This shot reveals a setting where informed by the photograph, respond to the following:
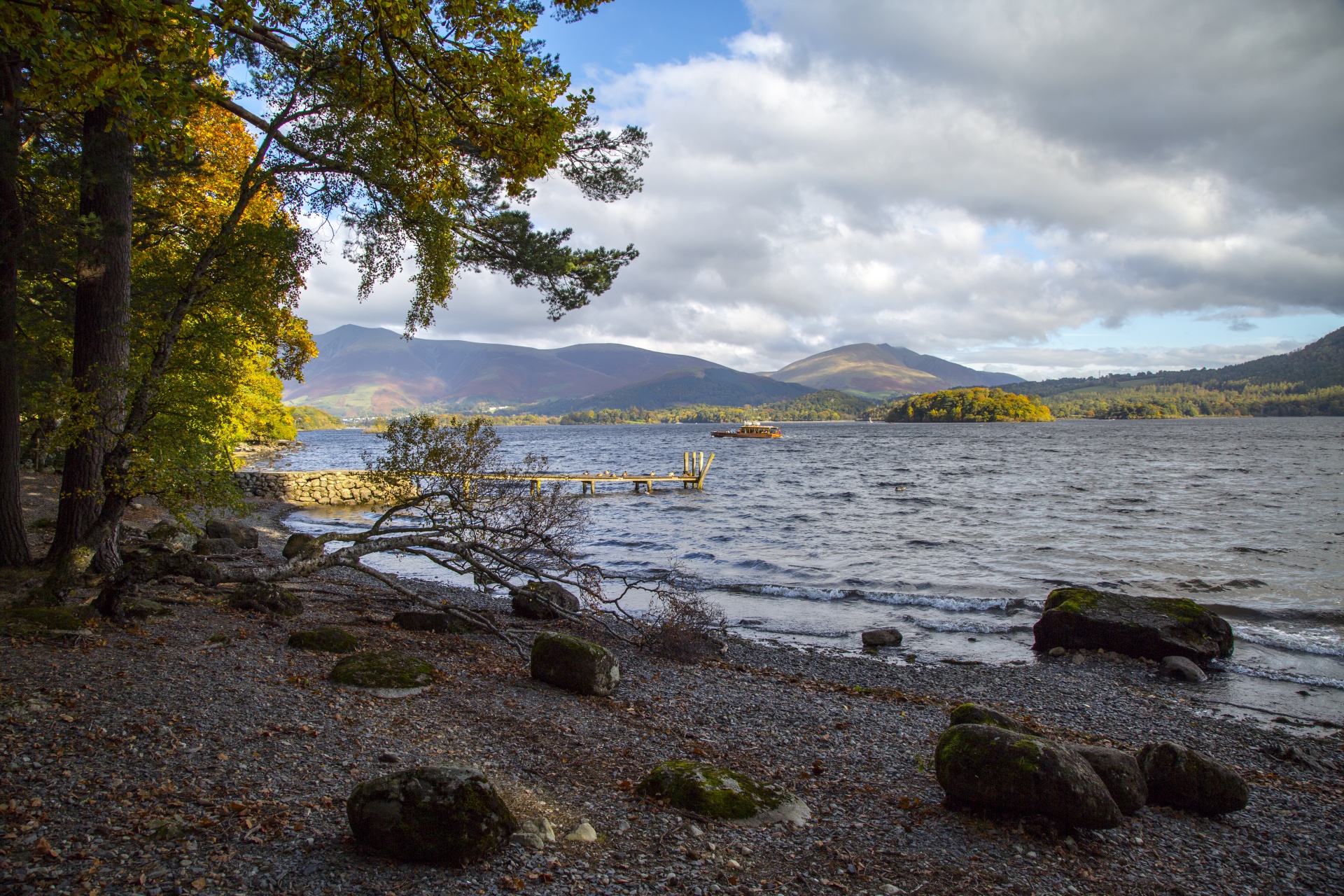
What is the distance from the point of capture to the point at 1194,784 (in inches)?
254

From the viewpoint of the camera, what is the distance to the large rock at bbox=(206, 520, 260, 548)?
65.5 feet

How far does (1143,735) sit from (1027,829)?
4.74 meters

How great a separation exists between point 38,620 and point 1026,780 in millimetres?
10197

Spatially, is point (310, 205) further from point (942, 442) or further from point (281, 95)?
point (942, 442)

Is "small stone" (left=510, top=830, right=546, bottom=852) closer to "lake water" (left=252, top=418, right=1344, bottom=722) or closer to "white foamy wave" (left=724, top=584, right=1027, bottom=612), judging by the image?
"lake water" (left=252, top=418, right=1344, bottom=722)

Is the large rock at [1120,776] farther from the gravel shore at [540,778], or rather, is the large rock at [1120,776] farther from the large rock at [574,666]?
the large rock at [574,666]

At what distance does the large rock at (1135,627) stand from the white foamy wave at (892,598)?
2857 mm

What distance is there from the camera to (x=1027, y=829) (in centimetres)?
562

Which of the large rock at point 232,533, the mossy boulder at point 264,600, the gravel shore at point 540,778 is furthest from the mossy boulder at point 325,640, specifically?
the large rock at point 232,533

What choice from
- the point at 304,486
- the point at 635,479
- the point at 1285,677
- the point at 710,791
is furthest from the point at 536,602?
the point at 635,479

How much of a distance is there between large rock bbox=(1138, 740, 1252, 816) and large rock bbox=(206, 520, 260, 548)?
21.5 m

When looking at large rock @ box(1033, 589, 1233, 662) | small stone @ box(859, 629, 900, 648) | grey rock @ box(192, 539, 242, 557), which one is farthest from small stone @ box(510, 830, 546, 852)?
grey rock @ box(192, 539, 242, 557)

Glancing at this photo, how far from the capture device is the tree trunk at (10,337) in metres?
8.96

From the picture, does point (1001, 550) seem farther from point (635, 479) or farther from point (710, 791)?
point (635, 479)
